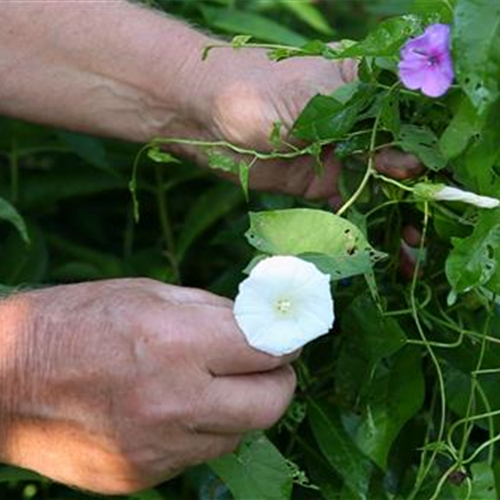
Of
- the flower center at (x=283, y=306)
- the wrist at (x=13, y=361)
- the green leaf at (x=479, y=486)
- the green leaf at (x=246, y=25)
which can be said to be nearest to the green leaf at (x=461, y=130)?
the flower center at (x=283, y=306)

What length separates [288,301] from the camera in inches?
51.1

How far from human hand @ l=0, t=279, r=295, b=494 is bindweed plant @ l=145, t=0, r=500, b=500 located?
7cm

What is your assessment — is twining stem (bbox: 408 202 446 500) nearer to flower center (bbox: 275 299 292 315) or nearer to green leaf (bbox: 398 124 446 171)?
green leaf (bbox: 398 124 446 171)

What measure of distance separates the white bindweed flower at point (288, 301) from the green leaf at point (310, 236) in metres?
0.09

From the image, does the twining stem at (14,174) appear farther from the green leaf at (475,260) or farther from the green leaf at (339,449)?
the green leaf at (475,260)

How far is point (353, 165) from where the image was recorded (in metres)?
1.65

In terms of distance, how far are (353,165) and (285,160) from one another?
19cm

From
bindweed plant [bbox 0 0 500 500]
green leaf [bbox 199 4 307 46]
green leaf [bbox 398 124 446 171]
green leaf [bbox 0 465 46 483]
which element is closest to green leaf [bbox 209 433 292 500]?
bindweed plant [bbox 0 0 500 500]

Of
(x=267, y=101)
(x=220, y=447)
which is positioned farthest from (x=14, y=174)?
(x=220, y=447)

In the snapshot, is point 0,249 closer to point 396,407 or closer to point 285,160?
point 285,160

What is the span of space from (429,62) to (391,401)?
1.39 feet

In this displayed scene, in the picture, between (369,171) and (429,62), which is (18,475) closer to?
(369,171)

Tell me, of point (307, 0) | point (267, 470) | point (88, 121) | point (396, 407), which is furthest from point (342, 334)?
point (307, 0)

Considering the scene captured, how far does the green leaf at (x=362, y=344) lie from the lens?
4.97 ft
